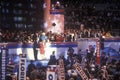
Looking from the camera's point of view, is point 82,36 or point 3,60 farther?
point 82,36

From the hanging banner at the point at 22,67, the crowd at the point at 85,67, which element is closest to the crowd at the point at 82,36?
the crowd at the point at 85,67

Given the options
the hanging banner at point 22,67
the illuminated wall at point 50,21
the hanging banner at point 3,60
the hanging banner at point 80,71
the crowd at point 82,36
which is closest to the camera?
the hanging banner at point 3,60

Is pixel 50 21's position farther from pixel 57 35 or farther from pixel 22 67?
pixel 22 67

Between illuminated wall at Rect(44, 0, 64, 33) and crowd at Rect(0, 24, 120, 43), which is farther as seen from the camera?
illuminated wall at Rect(44, 0, 64, 33)

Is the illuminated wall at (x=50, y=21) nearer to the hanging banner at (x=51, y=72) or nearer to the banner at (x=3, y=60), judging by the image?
the hanging banner at (x=51, y=72)

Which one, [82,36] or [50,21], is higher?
[50,21]

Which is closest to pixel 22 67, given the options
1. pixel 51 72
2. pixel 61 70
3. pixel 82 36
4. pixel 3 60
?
pixel 3 60

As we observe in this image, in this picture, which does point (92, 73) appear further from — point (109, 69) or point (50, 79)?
point (50, 79)

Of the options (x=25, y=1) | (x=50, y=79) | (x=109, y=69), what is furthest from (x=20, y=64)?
(x=109, y=69)

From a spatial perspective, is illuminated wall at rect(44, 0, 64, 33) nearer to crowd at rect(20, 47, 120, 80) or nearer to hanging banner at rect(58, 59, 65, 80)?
crowd at rect(20, 47, 120, 80)

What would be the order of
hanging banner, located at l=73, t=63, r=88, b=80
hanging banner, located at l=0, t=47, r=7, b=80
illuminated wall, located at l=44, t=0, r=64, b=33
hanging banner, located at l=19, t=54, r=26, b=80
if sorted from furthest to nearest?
hanging banner, located at l=73, t=63, r=88, b=80 → illuminated wall, located at l=44, t=0, r=64, b=33 → hanging banner, located at l=19, t=54, r=26, b=80 → hanging banner, located at l=0, t=47, r=7, b=80

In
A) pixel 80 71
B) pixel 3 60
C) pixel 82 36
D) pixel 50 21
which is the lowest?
pixel 80 71

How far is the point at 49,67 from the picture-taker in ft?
28.9

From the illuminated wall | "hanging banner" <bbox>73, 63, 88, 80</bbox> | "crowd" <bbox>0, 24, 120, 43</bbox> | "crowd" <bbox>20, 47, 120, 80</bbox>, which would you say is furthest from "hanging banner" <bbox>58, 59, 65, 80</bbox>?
the illuminated wall
